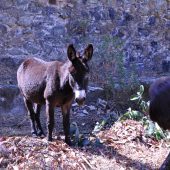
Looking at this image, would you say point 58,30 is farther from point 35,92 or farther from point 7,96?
point 35,92

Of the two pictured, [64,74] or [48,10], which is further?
[48,10]

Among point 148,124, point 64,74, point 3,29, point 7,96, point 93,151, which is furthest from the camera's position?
point 3,29

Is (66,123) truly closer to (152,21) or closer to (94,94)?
(94,94)

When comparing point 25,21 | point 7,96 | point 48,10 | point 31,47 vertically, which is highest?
point 48,10

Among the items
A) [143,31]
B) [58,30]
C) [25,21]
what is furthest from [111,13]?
[25,21]

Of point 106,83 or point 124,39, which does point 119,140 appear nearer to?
point 106,83

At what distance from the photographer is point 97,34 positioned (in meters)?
9.16

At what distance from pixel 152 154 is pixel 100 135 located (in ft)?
2.87

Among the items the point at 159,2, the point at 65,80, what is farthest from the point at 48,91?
the point at 159,2

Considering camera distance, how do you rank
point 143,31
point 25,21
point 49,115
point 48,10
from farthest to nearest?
point 143,31 → point 48,10 → point 25,21 → point 49,115

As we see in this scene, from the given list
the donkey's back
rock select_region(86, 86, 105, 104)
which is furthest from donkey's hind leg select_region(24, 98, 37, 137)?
rock select_region(86, 86, 105, 104)

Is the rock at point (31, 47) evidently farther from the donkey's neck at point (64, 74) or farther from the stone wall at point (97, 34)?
the donkey's neck at point (64, 74)

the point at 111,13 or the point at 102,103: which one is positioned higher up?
the point at 111,13

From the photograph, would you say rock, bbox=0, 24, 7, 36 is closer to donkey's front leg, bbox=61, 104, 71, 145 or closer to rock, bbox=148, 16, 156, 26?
rock, bbox=148, 16, 156, 26
